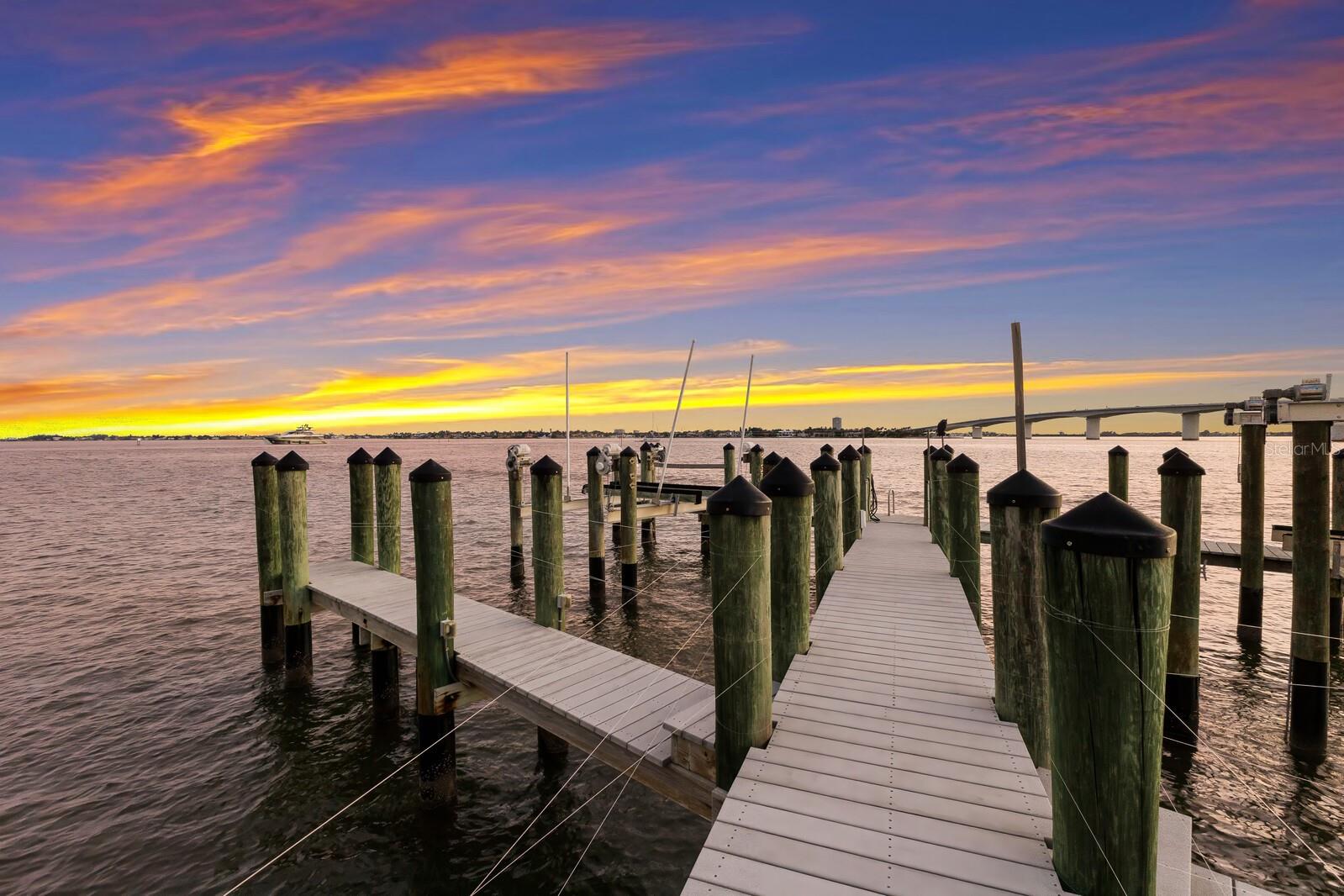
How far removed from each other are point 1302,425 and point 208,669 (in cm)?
1911

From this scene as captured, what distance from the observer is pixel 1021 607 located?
5.19 m

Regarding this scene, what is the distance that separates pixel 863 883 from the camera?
3336 millimetres

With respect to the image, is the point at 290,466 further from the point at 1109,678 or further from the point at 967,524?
the point at 1109,678

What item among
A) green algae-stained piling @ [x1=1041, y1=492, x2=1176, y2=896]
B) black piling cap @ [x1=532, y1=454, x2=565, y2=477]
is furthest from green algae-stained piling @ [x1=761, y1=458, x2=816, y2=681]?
black piling cap @ [x1=532, y1=454, x2=565, y2=477]

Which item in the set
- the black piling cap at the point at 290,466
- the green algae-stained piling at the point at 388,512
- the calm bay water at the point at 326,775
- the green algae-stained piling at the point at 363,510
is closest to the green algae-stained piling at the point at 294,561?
the black piling cap at the point at 290,466

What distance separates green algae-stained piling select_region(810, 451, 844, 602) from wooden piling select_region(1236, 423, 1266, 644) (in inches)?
292

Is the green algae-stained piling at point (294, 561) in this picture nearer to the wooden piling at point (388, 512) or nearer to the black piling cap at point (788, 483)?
the wooden piling at point (388, 512)

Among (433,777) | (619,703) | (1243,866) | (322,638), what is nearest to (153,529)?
(322,638)

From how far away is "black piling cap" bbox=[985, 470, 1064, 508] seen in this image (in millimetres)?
5230

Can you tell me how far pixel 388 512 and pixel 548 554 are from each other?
4.62 metres

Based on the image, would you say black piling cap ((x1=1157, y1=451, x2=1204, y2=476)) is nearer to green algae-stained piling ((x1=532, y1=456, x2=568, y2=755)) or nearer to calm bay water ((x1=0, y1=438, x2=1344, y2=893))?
calm bay water ((x1=0, y1=438, x2=1344, y2=893))

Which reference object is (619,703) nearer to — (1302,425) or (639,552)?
(1302,425)

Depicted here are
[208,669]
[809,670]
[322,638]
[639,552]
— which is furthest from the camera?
[639,552]

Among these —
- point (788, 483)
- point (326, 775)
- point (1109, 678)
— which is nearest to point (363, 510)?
point (326, 775)
